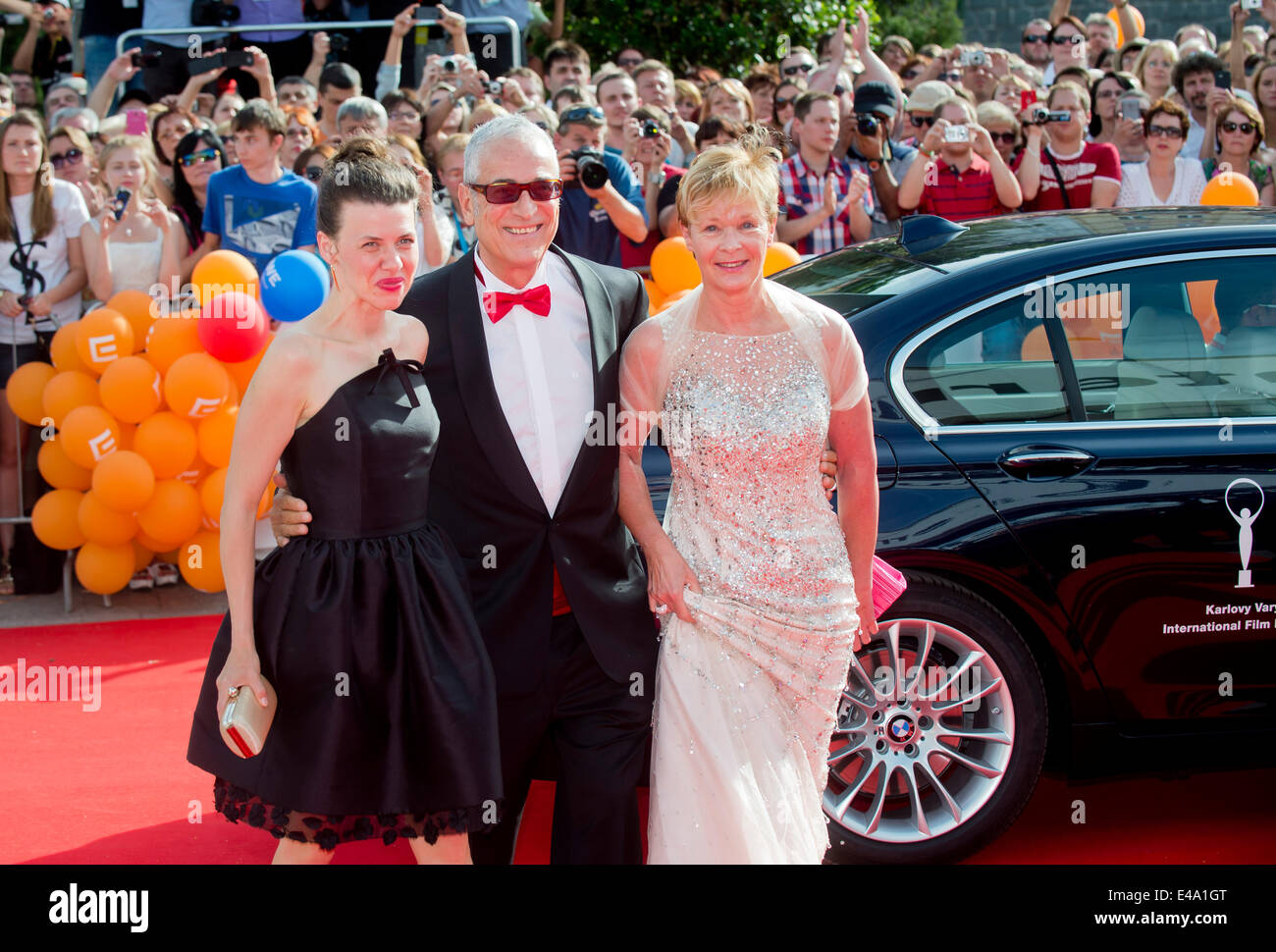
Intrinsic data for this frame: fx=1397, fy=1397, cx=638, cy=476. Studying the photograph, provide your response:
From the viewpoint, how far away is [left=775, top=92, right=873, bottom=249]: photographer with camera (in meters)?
6.96

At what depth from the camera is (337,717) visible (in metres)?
2.85

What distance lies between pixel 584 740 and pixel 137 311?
4111mm

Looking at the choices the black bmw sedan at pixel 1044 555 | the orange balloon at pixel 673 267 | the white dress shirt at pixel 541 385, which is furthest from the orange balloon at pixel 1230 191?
the white dress shirt at pixel 541 385

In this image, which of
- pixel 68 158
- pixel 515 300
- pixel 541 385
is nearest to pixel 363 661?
pixel 541 385

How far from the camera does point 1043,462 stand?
12.3 feet

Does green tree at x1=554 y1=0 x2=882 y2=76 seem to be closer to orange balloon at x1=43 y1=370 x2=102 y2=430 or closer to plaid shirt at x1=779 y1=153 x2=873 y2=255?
plaid shirt at x1=779 y1=153 x2=873 y2=255

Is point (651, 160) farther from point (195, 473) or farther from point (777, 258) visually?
point (195, 473)

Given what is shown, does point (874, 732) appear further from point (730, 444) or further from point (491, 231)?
point (491, 231)

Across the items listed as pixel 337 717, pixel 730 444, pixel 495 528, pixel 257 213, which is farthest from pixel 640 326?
pixel 257 213

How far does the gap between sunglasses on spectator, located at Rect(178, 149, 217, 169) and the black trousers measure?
5263 millimetres

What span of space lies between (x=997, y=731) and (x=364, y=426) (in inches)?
76.4

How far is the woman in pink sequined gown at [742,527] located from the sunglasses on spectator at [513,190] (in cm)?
30

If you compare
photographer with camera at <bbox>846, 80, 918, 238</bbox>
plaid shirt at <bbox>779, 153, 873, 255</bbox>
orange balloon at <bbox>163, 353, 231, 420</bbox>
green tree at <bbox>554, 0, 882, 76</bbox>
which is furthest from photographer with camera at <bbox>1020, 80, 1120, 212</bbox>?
green tree at <bbox>554, 0, 882, 76</bbox>

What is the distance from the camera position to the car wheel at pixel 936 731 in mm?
3730
